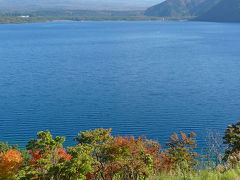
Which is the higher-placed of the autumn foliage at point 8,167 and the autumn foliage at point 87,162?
the autumn foliage at point 87,162

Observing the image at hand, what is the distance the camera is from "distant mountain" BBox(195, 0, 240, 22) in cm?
16325

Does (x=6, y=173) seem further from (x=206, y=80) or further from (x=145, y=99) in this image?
(x=206, y=80)

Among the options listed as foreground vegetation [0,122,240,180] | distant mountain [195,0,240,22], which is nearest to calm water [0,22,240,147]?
foreground vegetation [0,122,240,180]

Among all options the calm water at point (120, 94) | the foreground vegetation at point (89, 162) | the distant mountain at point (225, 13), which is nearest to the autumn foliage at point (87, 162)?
the foreground vegetation at point (89, 162)

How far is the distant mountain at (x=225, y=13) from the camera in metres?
163

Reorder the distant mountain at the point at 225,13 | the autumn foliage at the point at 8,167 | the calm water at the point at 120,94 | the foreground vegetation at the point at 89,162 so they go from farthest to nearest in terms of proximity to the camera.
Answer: the distant mountain at the point at 225,13 < the calm water at the point at 120,94 < the autumn foliage at the point at 8,167 < the foreground vegetation at the point at 89,162

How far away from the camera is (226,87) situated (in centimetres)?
3744

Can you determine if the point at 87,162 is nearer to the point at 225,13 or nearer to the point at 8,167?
the point at 8,167

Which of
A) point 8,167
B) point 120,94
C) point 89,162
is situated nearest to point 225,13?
point 120,94

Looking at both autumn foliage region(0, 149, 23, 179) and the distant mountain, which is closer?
autumn foliage region(0, 149, 23, 179)

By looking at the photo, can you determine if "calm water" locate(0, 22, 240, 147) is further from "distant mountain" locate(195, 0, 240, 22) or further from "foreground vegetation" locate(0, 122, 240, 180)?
"distant mountain" locate(195, 0, 240, 22)

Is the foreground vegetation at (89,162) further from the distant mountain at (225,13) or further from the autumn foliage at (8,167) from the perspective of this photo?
the distant mountain at (225,13)

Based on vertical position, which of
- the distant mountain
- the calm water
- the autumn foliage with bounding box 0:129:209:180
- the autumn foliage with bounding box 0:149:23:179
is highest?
the distant mountain

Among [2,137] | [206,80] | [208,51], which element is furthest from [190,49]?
[2,137]
